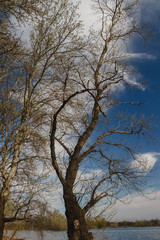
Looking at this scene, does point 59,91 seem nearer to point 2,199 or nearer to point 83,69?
point 83,69

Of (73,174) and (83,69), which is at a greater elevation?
(83,69)

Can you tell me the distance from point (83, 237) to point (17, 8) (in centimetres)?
425

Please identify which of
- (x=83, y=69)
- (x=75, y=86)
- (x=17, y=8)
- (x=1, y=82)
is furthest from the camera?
(x=75, y=86)

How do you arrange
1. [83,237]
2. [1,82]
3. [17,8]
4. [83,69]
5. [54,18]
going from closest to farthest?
[17,8] < [83,237] < [1,82] < [54,18] < [83,69]

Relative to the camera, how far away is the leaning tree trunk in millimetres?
3797

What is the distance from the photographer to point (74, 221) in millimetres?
3871

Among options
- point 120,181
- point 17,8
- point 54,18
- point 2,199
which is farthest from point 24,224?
point 54,18

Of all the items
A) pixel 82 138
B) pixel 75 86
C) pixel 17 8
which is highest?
pixel 75 86

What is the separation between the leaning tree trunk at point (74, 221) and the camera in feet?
12.5

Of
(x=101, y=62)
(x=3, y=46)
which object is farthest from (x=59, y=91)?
(x=3, y=46)

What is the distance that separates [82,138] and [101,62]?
2.54 meters

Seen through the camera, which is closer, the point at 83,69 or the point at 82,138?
the point at 82,138

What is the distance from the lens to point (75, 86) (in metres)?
7.14

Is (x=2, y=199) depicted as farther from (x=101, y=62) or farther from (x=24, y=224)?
(x=101, y=62)
